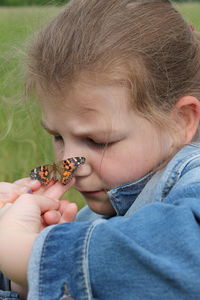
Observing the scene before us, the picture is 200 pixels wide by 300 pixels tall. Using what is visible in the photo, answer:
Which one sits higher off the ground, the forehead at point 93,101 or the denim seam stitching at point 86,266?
the forehead at point 93,101

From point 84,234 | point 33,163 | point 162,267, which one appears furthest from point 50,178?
point 33,163

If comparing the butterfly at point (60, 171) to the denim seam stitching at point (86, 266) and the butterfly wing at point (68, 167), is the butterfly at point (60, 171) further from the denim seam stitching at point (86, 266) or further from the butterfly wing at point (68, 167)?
the denim seam stitching at point (86, 266)

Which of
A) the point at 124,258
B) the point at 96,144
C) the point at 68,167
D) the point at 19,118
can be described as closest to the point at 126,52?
the point at 96,144

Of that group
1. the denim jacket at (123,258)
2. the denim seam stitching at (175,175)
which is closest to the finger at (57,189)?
the denim seam stitching at (175,175)

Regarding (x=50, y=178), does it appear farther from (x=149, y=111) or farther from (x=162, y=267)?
(x=162, y=267)

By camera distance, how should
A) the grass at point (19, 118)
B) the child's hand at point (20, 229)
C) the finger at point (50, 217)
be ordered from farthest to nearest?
1. the grass at point (19, 118)
2. the finger at point (50, 217)
3. the child's hand at point (20, 229)

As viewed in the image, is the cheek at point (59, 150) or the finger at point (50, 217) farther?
the cheek at point (59, 150)

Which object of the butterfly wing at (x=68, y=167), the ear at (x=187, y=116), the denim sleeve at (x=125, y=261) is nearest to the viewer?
the denim sleeve at (x=125, y=261)
